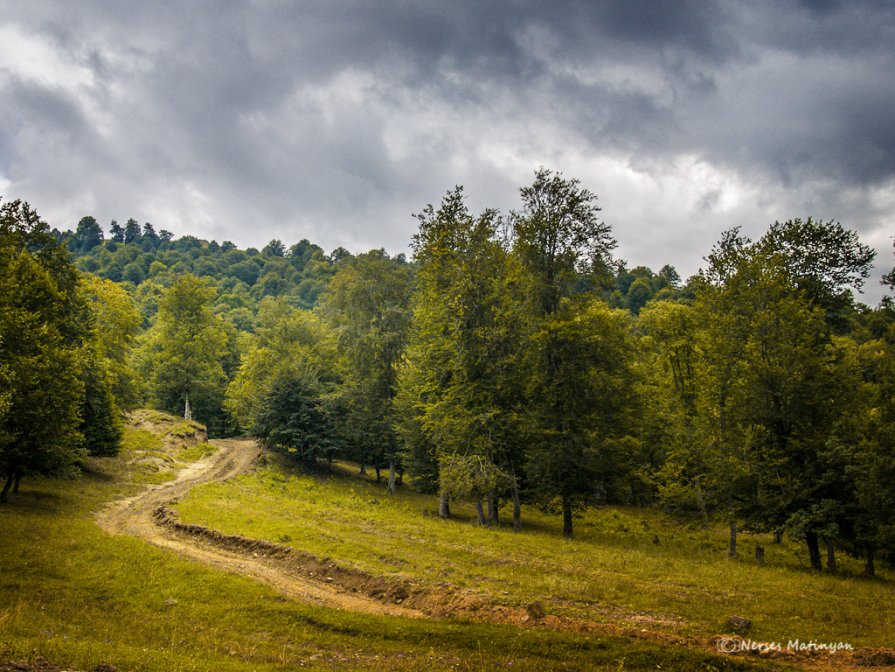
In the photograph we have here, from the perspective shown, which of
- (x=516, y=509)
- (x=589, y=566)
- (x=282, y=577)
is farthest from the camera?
(x=516, y=509)

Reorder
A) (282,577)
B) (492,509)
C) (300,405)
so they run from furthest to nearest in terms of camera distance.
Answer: (300,405) → (492,509) → (282,577)

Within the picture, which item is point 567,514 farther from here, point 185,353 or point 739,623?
point 185,353

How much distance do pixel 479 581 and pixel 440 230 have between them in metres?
21.5

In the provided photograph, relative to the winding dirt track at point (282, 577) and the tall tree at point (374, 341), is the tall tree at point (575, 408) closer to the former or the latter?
the winding dirt track at point (282, 577)

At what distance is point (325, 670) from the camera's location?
10508 mm

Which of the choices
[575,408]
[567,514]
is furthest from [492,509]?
[575,408]

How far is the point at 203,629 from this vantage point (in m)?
13.2

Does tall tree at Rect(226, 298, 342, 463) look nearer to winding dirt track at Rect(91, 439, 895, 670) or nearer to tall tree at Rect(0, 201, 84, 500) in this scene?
winding dirt track at Rect(91, 439, 895, 670)

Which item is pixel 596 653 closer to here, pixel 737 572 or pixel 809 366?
pixel 737 572

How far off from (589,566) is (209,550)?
50.5ft

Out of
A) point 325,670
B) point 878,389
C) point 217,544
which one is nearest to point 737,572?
point 878,389

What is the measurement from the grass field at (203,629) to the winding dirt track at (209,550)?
1.01 metres

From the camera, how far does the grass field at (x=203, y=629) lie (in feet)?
35.5

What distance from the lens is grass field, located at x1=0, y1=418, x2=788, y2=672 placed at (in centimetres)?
1081
